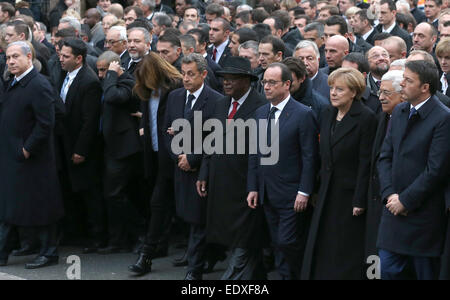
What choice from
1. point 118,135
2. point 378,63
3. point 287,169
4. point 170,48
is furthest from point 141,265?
point 378,63

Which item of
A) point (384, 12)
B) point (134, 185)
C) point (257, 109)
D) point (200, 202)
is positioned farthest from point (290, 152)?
point (384, 12)

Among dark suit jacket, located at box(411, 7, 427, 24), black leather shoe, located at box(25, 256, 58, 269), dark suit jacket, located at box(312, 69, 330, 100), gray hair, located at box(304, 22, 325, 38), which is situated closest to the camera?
dark suit jacket, located at box(312, 69, 330, 100)

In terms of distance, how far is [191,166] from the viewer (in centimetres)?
850

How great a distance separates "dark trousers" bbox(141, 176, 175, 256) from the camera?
884 cm

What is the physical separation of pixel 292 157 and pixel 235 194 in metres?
0.75

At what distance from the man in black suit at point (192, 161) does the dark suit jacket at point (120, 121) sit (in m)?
0.97

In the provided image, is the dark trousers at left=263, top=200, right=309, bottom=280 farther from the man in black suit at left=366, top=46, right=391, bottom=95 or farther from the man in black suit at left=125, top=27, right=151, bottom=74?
the man in black suit at left=125, top=27, right=151, bottom=74

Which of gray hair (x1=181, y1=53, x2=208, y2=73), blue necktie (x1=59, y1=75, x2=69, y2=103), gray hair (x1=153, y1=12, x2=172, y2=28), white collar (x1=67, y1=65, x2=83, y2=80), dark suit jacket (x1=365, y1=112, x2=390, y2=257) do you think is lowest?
dark suit jacket (x1=365, y1=112, x2=390, y2=257)

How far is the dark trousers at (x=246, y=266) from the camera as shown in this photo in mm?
8012

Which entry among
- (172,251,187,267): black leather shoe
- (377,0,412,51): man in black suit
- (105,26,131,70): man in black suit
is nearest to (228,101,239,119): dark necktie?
(172,251,187,267): black leather shoe

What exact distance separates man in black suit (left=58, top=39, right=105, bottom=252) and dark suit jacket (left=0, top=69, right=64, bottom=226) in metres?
0.49

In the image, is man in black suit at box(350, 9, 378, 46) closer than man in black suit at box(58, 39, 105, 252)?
No

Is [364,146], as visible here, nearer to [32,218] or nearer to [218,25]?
[32,218]

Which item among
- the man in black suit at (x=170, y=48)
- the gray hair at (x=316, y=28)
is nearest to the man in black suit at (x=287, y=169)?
the man in black suit at (x=170, y=48)
